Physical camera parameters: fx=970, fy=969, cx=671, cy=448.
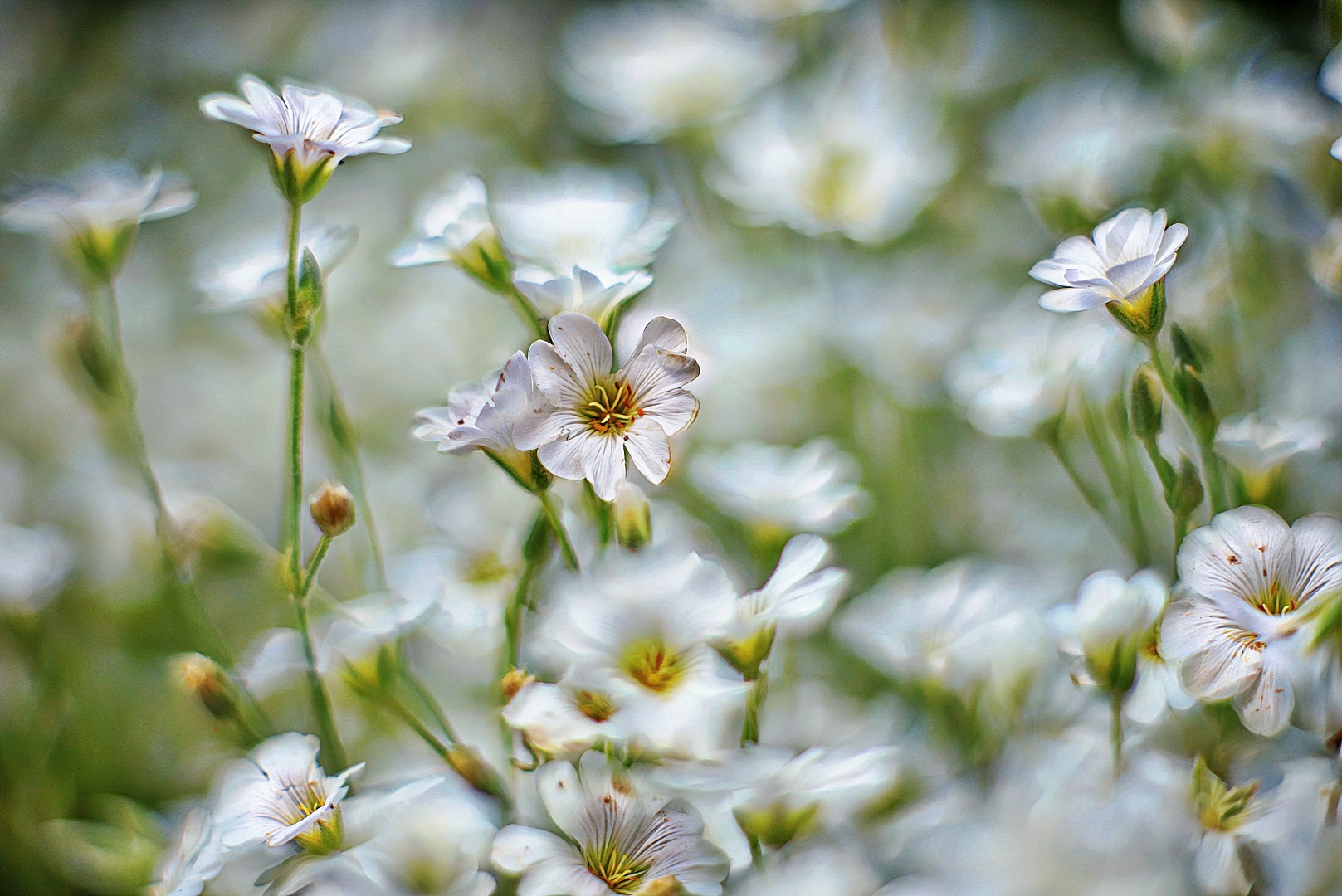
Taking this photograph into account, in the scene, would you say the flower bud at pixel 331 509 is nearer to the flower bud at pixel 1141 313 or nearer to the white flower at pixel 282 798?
the white flower at pixel 282 798

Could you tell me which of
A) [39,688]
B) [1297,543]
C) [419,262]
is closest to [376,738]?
[39,688]

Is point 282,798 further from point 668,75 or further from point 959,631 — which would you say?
point 668,75

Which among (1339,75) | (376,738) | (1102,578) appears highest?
(1339,75)

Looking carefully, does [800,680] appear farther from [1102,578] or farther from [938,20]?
[938,20]

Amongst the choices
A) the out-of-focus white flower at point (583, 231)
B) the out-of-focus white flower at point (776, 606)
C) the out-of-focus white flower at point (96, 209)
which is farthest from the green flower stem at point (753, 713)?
the out-of-focus white flower at point (96, 209)

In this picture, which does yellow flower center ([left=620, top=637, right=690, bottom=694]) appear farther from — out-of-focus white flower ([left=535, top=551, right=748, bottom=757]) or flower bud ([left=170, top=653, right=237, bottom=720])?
flower bud ([left=170, top=653, right=237, bottom=720])

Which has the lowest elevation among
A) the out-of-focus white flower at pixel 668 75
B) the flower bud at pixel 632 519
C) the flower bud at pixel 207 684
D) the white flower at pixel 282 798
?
the white flower at pixel 282 798

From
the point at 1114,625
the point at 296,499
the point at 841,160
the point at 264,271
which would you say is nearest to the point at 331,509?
the point at 296,499
